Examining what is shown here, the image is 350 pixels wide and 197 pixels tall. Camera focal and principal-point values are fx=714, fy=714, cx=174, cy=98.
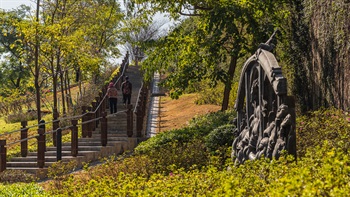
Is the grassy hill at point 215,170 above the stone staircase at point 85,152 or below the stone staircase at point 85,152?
above

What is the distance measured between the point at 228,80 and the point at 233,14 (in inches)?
95.9

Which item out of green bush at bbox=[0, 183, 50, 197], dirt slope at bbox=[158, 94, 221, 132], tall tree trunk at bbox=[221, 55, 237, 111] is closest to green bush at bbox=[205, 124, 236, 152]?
green bush at bbox=[0, 183, 50, 197]

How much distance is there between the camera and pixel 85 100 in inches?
1255

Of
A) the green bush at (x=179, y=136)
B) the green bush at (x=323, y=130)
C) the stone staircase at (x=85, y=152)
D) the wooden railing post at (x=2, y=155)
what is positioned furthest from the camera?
the stone staircase at (x=85, y=152)

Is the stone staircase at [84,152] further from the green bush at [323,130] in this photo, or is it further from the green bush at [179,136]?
the green bush at [323,130]

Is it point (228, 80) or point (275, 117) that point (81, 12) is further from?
point (275, 117)

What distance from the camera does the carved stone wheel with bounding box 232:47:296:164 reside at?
10422 millimetres

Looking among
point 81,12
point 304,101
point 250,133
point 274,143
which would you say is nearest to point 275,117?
point 274,143

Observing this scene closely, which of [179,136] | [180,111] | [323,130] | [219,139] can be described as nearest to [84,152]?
[179,136]

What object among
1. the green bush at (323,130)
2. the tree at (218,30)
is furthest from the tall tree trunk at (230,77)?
the green bush at (323,130)

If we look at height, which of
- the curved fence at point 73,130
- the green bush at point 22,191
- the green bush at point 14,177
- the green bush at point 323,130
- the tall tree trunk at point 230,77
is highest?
the tall tree trunk at point 230,77

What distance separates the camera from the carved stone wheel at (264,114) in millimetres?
10422

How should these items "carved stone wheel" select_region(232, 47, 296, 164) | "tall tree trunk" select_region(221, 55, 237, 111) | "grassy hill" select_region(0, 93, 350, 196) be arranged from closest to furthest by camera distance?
1. "grassy hill" select_region(0, 93, 350, 196)
2. "carved stone wheel" select_region(232, 47, 296, 164)
3. "tall tree trunk" select_region(221, 55, 237, 111)

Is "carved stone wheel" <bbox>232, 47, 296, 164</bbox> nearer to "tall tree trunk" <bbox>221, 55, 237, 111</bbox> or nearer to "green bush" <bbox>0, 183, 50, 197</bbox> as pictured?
"green bush" <bbox>0, 183, 50, 197</bbox>
